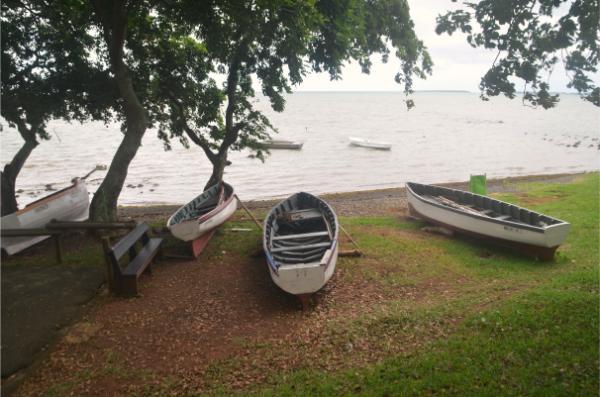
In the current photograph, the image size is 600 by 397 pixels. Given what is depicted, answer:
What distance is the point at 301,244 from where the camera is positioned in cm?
1027

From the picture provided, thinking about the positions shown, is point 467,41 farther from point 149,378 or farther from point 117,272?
point 117,272

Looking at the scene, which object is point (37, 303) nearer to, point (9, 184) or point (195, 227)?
point (195, 227)

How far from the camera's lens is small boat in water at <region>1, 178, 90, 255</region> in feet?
37.1

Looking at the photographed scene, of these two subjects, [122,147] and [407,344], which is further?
[122,147]

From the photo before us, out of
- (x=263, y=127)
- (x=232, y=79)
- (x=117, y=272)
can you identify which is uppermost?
(x=232, y=79)

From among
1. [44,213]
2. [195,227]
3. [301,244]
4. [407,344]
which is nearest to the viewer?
[407,344]

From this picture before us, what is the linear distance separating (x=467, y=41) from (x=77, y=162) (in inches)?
1602

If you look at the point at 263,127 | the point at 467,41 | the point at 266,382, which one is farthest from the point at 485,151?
the point at 266,382

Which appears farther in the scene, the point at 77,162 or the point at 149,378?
the point at 77,162

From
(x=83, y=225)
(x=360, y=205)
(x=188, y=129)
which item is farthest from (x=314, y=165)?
(x=83, y=225)

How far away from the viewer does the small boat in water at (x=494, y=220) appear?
977 cm

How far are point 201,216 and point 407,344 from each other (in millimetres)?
6787

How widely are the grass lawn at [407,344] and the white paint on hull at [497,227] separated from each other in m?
0.63

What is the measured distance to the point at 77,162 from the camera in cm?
3928
